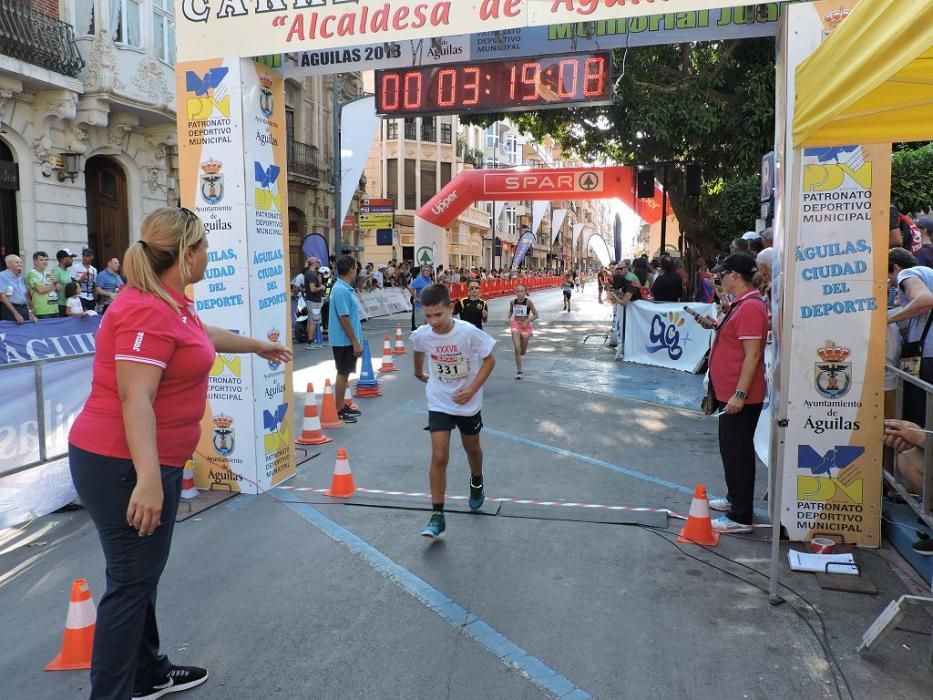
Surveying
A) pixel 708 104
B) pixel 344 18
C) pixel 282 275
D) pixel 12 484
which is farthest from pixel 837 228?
pixel 708 104

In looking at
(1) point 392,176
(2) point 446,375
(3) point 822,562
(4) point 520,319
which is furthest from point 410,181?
(3) point 822,562

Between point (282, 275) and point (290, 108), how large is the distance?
26.7 m

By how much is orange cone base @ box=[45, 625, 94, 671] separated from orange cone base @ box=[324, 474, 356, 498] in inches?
99.8

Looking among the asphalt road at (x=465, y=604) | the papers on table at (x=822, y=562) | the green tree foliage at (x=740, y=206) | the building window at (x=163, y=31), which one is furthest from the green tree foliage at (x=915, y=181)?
the building window at (x=163, y=31)

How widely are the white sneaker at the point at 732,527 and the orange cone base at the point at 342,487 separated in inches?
113

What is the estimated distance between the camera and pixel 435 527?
481 centimetres

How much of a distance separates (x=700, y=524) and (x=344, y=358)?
16.3ft

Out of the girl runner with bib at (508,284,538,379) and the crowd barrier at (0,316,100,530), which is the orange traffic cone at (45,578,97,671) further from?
the girl runner with bib at (508,284,538,379)

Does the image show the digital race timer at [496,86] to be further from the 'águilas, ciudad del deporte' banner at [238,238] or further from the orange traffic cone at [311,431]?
the orange traffic cone at [311,431]

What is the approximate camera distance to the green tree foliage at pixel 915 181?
1152 cm

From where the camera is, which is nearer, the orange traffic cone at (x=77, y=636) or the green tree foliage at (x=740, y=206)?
the orange traffic cone at (x=77, y=636)

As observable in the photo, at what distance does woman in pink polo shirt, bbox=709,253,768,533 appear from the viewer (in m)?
4.76

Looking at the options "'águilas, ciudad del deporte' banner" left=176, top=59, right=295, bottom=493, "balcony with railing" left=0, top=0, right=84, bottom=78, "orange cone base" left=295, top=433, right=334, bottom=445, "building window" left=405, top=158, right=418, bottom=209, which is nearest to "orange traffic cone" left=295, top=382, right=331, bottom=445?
"orange cone base" left=295, top=433, right=334, bottom=445

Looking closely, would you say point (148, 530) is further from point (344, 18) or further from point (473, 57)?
point (473, 57)
